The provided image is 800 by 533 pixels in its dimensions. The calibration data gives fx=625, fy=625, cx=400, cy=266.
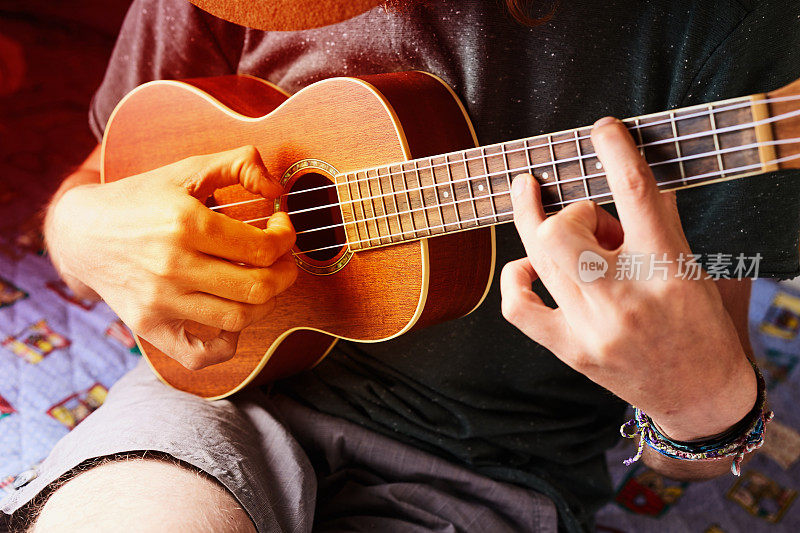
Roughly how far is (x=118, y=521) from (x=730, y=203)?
82 cm

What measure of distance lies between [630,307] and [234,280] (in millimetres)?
465

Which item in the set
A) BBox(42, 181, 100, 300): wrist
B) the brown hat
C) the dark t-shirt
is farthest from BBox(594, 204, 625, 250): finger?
BBox(42, 181, 100, 300): wrist

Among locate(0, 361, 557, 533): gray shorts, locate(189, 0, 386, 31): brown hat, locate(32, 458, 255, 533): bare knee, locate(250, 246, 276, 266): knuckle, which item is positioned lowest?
locate(0, 361, 557, 533): gray shorts

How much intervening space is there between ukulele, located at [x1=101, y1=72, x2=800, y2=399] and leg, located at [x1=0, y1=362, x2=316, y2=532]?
8 centimetres

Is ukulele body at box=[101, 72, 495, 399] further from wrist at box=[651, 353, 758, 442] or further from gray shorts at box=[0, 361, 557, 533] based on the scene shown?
wrist at box=[651, 353, 758, 442]

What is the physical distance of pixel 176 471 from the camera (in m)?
0.83

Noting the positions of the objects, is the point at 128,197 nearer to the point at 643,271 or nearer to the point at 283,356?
the point at 283,356

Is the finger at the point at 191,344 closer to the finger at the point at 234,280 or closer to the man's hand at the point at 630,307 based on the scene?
the finger at the point at 234,280

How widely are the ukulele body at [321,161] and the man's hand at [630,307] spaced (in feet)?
0.59

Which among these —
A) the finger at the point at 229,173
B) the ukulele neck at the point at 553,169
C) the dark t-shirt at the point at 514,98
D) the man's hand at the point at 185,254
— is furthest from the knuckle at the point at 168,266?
the dark t-shirt at the point at 514,98

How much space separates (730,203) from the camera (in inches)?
29.7

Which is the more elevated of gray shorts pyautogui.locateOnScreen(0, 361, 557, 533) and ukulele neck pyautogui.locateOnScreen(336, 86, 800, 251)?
ukulele neck pyautogui.locateOnScreen(336, 86, 800, 251)

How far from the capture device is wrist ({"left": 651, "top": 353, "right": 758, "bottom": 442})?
2.11ft

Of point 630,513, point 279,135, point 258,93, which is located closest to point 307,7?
point 279,135
